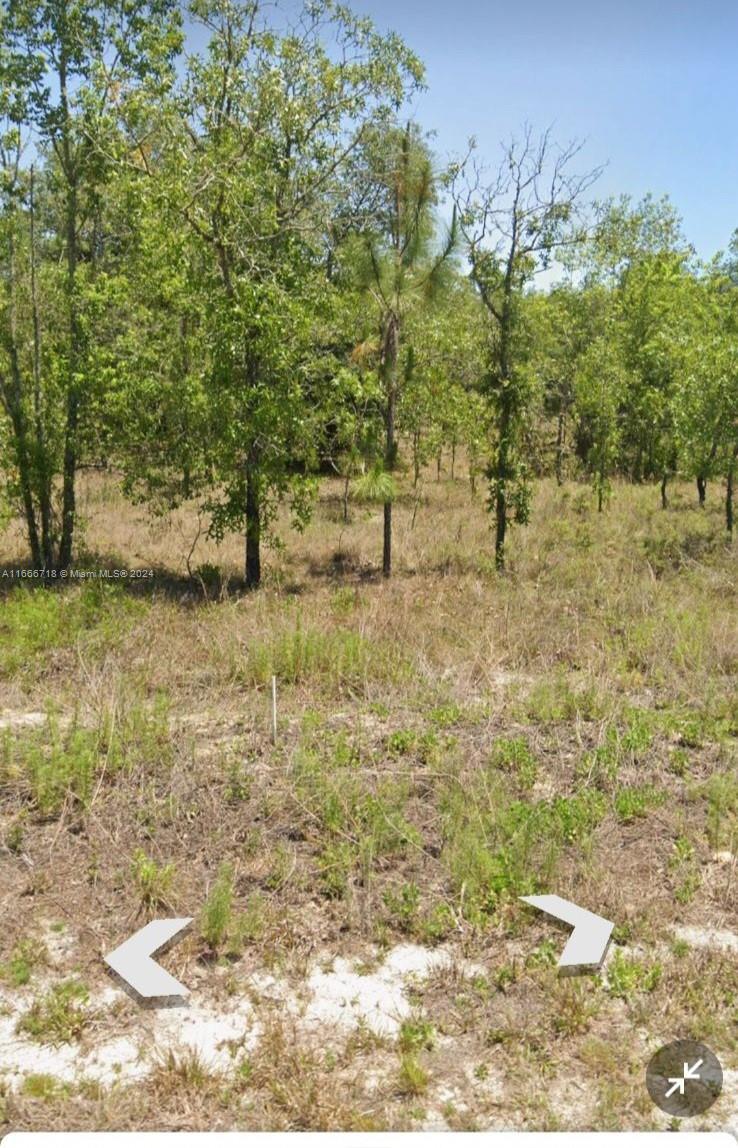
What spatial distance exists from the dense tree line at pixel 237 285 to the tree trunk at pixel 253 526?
1.1 inches

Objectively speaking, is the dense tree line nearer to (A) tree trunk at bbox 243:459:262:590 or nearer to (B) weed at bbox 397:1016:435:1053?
(A) tree trunk at bbox 243:459:262:590

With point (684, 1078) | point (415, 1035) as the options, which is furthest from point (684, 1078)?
point (415, 1035)

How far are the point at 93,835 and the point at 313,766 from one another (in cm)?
133

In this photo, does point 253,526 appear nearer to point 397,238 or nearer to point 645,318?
point 397,238

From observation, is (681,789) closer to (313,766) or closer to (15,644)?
(313,766)

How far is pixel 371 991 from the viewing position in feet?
12.8

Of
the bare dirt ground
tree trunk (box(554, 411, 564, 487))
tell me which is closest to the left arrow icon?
the bare dirt ground

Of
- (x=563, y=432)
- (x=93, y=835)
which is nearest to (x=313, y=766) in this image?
(x=93, y=835)

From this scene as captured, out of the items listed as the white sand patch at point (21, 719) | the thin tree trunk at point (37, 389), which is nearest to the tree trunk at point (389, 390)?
the thin tree trunk at point (37, 389)

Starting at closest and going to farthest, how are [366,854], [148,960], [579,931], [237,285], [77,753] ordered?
[148,960] → [579,931] → [366,854] → [77,753] → [237,285]

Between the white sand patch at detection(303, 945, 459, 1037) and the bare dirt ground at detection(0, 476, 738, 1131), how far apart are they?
0.01 metres

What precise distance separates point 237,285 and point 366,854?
24.1 feet

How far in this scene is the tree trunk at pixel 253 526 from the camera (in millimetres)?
10781

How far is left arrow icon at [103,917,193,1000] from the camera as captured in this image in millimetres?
3875
